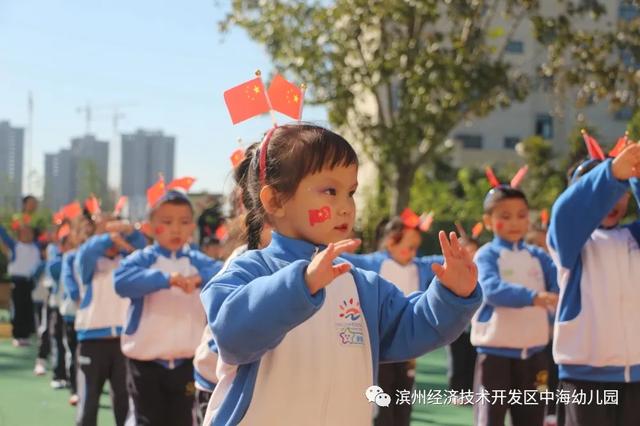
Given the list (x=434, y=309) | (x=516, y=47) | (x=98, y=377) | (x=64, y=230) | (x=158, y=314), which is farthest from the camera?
(x=516, y=47)

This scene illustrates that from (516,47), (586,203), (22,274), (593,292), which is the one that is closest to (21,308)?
(22,274)

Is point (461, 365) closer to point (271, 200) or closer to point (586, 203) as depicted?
point (586, 203)

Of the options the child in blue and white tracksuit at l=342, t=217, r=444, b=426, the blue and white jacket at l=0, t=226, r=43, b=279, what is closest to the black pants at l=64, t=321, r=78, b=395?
the child in blue and white tracksuit at l=342, t=217, r=444, b=426

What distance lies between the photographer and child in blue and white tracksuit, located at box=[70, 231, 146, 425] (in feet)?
22.7

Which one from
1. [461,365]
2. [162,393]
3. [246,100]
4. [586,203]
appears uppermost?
[246,100]

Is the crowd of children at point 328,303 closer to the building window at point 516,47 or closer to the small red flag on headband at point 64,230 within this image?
the small red flag on headband at point 64,230

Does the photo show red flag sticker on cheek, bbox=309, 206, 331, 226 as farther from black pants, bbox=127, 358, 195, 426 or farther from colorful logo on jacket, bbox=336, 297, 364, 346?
black pants, bbox=127, 358, 195, 426

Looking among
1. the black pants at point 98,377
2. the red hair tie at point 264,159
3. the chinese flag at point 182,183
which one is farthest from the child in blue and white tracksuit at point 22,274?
the red hair tie at point 264,159

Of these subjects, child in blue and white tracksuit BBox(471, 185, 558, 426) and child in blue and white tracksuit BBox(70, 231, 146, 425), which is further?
child in blue and white tracksuit BBox(70, 231, 146, 425)

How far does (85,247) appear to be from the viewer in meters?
7.42

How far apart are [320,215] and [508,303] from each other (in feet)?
12.0

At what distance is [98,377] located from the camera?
703 centimetres

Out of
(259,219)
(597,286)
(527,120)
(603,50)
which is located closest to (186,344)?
(597,286)

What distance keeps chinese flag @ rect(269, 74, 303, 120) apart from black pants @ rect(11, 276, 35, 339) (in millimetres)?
12563
